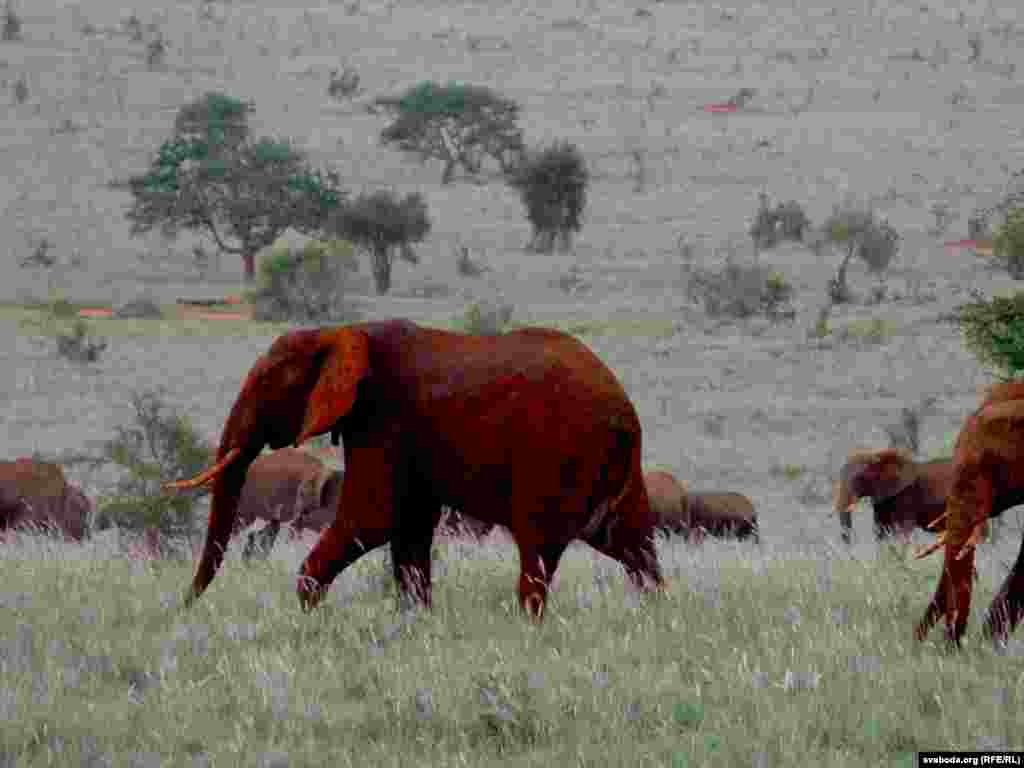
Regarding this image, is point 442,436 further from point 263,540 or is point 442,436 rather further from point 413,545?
point 263,540

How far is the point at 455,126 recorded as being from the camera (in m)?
63.8

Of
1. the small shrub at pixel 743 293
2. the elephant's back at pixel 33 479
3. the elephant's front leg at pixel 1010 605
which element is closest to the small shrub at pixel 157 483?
the elephant's back at pixel 33 479

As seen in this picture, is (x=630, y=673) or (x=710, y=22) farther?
(x=710, y=22)

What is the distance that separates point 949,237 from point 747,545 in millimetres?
44483

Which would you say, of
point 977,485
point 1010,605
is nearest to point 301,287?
point 1010,605

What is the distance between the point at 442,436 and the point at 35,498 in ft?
20.9

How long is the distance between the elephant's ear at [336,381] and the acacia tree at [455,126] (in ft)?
177

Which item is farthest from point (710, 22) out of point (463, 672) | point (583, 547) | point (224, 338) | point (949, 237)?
point (463, 672)

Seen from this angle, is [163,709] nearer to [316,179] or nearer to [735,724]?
[735,724]

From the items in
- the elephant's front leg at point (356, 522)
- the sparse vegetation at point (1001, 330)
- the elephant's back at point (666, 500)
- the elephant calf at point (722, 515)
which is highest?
the elephant's front leg at point (356, 522)

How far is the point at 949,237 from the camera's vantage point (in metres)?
55.8

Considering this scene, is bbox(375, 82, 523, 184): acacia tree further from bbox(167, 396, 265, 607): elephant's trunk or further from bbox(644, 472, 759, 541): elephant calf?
bbox(167, 396, 265, 607): elephant's trunk

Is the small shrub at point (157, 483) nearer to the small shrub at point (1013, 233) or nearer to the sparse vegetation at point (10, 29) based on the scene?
the small shrub at point (1013, 233)

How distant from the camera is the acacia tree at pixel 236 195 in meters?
53.8
